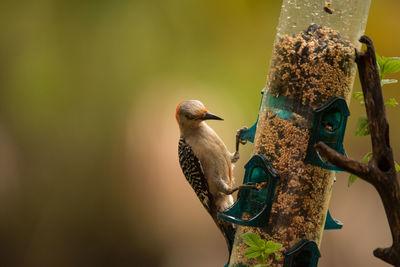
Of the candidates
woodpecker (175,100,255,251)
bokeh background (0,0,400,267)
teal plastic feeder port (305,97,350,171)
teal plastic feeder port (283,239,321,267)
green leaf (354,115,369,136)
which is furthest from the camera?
bokeh background (0,0,400,267)

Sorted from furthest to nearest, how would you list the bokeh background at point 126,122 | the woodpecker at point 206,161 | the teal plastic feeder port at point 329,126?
the bokeh background at point 126,122
the woodpecker at point 206,161
the teal plastic feeder port at point 329,126

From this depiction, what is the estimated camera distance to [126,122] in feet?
26.2

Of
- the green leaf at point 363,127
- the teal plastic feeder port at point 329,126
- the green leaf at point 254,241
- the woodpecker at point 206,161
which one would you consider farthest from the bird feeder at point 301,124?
the woodpecker at point 206,161

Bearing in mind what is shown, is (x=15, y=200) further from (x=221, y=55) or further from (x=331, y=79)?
(x=331, y=79)

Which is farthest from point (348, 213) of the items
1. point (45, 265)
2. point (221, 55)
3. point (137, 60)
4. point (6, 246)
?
point (6, 246)

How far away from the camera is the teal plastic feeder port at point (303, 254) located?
318cm

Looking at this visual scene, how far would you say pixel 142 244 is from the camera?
835cm

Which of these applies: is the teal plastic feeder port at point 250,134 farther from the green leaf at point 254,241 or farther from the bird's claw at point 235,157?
the green leaf at point 254,241

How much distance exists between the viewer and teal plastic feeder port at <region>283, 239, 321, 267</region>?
3.18 m

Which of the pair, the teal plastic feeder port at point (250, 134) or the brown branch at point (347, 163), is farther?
the teal plastic feeder port at point (250, 134)

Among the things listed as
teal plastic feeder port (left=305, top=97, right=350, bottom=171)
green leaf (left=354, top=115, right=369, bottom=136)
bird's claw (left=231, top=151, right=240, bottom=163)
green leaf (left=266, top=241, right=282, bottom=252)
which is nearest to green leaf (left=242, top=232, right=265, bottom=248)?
green leaf (left=266, top=241, right=282, bottom=252)

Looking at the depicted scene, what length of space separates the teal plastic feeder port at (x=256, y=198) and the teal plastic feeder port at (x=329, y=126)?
11.4 inches

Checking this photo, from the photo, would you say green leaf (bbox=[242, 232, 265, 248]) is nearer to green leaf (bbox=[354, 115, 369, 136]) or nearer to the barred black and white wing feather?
green leaf (bbox=[354, 115, 369, 136])

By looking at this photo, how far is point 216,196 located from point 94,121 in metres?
3.97
